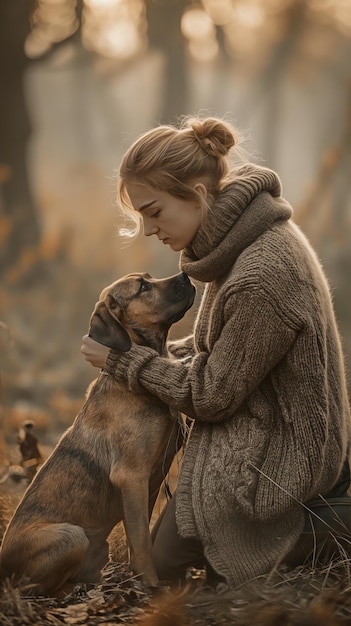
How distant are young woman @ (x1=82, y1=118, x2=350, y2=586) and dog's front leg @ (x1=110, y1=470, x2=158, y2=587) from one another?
101 mm

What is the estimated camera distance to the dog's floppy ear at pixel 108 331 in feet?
12.9

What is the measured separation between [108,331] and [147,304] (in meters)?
A: 0.26

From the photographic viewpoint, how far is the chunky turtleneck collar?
3.77 metres

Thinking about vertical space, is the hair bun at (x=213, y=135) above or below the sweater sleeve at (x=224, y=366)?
above

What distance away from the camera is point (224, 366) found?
3.72 meters

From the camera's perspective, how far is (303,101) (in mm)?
9508

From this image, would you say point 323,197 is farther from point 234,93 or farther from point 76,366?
point 76,366

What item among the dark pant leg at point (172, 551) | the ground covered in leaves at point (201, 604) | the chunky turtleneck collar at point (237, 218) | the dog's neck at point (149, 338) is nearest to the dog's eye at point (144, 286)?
the dog's neck at point (149, 338)

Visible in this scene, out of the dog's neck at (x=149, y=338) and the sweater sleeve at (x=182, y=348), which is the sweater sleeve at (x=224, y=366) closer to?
the dog's neck at (x=149, y=338)

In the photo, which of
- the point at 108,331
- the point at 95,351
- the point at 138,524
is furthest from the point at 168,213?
the point at 138,524

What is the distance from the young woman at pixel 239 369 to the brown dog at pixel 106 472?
15cm

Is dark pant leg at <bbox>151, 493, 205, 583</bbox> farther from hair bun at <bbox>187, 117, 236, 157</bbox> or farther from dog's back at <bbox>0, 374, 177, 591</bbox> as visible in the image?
hair bun at <bbox>187, 117, 236, 157</bbox>

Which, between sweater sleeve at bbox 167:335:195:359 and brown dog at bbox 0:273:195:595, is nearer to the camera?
brown dog at bbox 0:273:195:595

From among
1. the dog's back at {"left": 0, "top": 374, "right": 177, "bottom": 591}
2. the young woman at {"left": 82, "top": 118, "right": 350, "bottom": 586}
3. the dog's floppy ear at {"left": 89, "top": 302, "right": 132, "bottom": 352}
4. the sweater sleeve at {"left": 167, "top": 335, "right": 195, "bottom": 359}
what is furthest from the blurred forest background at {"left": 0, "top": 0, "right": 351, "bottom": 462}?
the young woman at {"left": 82, "top": 118, "right": 350, "bottom": 586}
